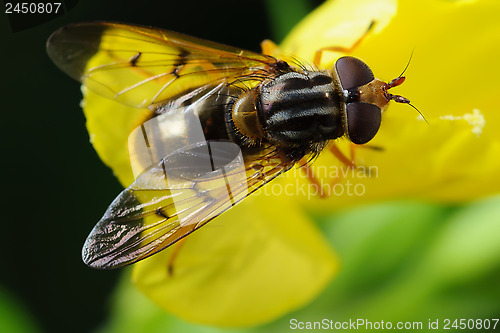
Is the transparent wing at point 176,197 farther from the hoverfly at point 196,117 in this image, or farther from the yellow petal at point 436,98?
the yellow petal at point 436,98

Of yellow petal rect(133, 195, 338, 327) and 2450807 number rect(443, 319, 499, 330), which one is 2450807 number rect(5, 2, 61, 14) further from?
2450807 number rect(443, 319, 499, 330)

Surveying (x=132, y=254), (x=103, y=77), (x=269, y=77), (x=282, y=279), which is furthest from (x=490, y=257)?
(x=103, y=77)

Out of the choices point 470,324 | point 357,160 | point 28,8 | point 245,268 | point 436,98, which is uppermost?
point 28,8

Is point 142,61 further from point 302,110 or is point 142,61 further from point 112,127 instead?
point 302,110

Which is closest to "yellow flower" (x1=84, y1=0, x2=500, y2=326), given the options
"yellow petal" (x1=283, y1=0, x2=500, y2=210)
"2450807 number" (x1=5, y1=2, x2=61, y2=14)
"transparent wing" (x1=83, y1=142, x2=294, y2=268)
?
"yellow petal" (x1=283, y1=0, x2=500, y2=210)

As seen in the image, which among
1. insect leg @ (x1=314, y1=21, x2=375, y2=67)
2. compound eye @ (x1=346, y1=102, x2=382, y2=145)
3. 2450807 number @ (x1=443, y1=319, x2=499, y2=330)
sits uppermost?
insect leg @ (x1=314, y1=21, x2=375, y2=67)

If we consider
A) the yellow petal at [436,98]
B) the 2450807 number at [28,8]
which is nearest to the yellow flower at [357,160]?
the yellow petal at [436,98]

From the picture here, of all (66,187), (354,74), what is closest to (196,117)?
(354,74)

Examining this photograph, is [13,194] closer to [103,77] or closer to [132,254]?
[103,77]
